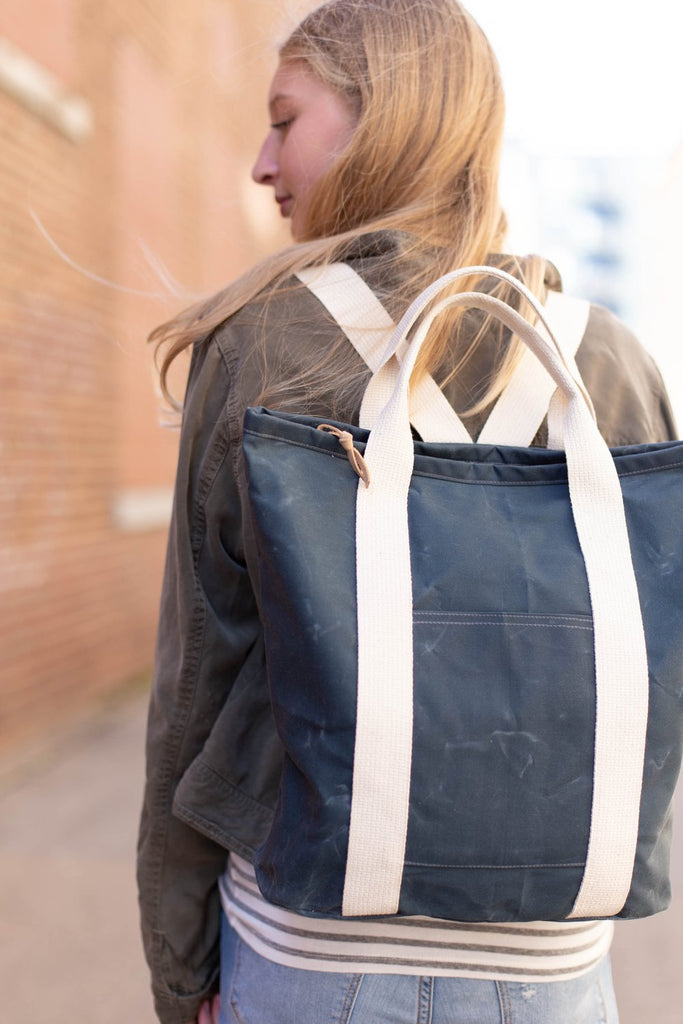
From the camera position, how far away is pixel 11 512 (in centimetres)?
430

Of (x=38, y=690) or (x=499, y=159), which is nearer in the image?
(x=499, y=159)

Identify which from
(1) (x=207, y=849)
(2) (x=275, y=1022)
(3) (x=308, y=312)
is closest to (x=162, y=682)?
(1) (x=207, y=849)

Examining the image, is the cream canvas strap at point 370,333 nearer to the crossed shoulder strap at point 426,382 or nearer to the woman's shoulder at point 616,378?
the crossed shoulder strap at point 426,382

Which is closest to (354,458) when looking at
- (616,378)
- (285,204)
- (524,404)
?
(524,404)

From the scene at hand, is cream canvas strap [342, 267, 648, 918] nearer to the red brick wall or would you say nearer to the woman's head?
the woman's head

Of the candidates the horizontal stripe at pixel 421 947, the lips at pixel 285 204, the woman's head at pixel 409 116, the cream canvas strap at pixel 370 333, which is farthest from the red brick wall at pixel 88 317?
the horizontal stripe at pixel 421 947

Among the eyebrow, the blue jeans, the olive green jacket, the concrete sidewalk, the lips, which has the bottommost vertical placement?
the concrete sidewalk

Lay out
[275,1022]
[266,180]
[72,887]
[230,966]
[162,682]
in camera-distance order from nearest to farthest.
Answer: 1. [275,1022]
2. [230,966]
3. [162,682]
4. [266,180]
5. [72,887]

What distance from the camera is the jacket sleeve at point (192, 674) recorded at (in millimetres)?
1270

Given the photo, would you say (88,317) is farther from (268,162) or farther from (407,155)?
(407,155)

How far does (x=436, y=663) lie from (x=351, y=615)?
0.11 m

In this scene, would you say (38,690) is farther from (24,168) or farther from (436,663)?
(436,663)

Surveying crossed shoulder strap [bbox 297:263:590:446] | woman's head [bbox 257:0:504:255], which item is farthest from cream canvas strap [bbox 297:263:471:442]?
woman's head [bbox 257:0:504:255]

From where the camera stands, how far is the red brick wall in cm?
432
